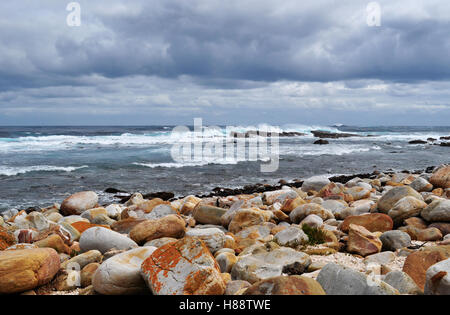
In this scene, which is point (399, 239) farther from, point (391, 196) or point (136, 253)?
point (136, 253)

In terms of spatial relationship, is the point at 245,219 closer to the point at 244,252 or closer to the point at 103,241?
the point at 244,252

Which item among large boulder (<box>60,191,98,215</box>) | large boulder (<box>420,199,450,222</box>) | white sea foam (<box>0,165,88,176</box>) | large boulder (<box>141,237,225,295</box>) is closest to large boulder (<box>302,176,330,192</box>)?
large boulder (<box>420,199,450,222</box>)

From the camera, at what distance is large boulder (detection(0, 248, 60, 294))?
12.0ft

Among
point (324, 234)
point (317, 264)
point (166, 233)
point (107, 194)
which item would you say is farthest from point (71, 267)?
point (107, 194)

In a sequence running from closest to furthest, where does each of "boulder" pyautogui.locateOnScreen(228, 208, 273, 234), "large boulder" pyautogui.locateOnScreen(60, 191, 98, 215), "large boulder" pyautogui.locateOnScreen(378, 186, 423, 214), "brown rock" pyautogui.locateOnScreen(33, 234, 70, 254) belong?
"brown rock" pyautogui.locateOnScreen(33, 234, 70, 254) < "large boulder" pyautogui.locateOnScreen(378, 186, 423, 214) < "boulder" pyautogui.locateOnScreen(228, 208, 273, 234) < "large boulder" pyautogui.locateOnScreen(60, 191, 98, 215)

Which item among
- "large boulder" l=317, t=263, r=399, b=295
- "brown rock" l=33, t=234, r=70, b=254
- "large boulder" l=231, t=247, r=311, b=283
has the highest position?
"large boulder" l=317, t=263, r=399, b=295

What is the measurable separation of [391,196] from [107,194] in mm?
9558

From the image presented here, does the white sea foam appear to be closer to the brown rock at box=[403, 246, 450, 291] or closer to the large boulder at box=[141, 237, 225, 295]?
the large boulder at box=[141, 237, 225, 295]

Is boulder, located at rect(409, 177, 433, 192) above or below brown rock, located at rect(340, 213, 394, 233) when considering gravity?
above

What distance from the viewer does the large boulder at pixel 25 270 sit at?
12.0 ft

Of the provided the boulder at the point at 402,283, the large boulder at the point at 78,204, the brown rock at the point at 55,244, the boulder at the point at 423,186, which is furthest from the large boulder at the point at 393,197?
the large boulder at the point at 78,204

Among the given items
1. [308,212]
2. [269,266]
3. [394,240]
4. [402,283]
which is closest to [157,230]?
[269,266]

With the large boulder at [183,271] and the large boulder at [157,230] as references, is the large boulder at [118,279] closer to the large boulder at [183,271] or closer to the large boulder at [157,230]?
the large boulder at [183,271]

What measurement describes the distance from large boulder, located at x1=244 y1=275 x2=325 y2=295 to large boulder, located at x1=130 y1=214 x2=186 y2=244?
2.93 meters
